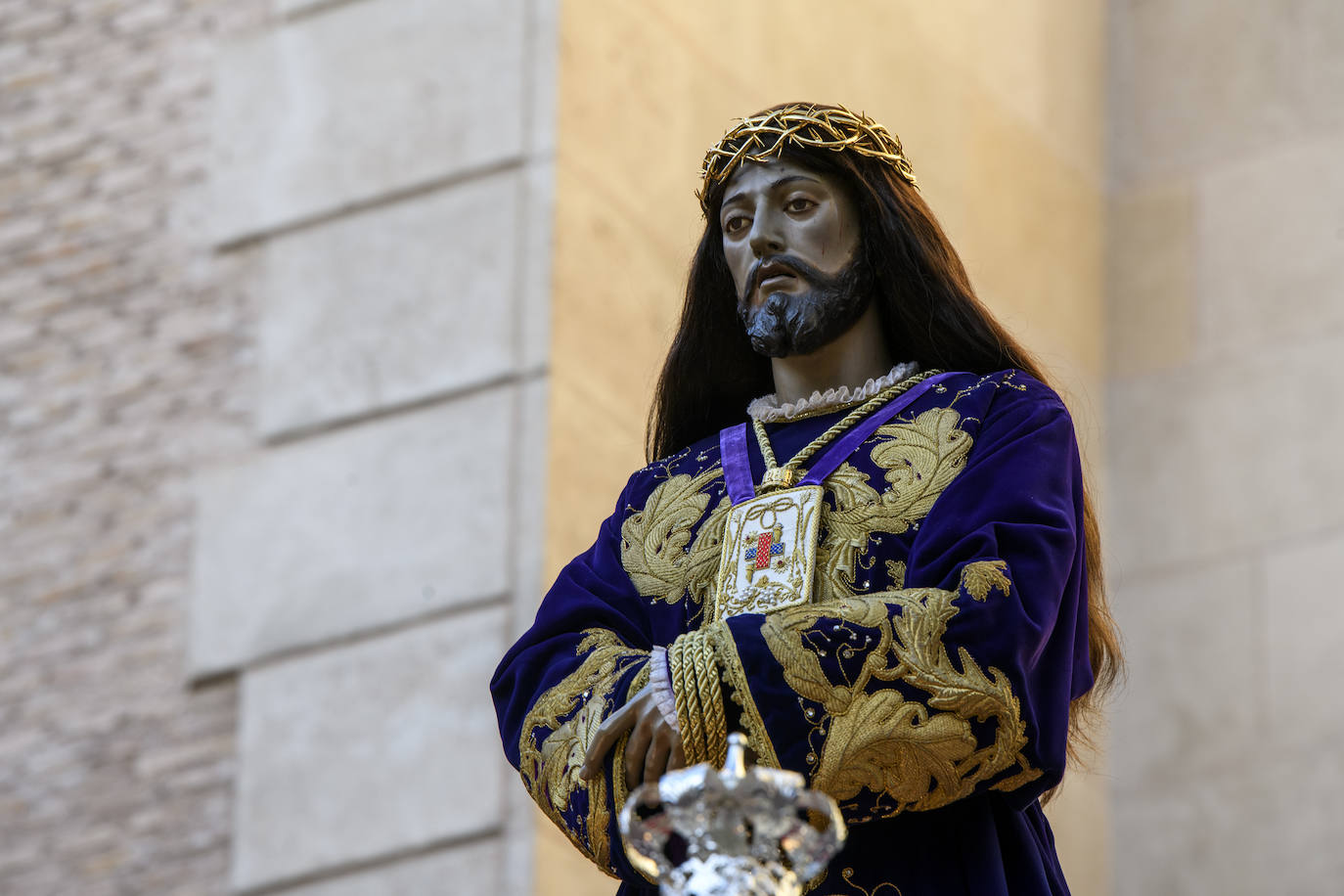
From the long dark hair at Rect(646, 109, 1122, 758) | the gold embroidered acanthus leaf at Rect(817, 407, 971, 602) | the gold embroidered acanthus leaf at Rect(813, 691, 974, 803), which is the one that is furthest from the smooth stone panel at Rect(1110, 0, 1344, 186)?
the gold embroidered acanthus leaf at Rect(813, 691, 974, 803)

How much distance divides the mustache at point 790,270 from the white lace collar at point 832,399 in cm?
17

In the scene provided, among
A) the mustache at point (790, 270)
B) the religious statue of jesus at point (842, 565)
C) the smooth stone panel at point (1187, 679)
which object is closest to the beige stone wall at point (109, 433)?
the smooth stone panel at point (1187, 679)

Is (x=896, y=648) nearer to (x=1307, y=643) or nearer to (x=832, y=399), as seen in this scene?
(x=832, y=399)

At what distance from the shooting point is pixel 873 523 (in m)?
3.77

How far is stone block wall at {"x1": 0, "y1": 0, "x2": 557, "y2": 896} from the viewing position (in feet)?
25.2

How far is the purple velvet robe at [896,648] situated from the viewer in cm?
346

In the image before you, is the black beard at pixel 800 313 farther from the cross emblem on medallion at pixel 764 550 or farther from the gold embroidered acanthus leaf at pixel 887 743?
the gold embroidered acanthus leaf at pixel 887 743

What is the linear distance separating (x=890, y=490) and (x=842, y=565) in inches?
5.4

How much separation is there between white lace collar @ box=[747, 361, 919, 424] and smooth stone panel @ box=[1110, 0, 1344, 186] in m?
6.10

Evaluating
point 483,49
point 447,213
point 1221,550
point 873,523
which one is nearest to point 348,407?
point 447,213

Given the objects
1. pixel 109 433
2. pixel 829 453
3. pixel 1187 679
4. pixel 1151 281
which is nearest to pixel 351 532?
pixel 109 433

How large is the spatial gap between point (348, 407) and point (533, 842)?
1.60m

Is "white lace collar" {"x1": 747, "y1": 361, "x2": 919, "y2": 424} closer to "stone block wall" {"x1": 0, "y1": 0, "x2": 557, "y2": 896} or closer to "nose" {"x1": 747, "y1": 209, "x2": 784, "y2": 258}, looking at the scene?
"nose" {"x1": 747, "y1": 209, "x2": 784, "y2": 258}

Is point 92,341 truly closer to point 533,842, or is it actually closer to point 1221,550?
point 533,842
